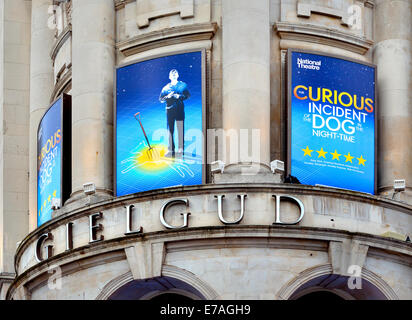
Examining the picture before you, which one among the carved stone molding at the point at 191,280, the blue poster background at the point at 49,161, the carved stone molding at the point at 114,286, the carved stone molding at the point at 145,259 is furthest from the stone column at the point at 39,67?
the carved stone molding at the point at 191,280

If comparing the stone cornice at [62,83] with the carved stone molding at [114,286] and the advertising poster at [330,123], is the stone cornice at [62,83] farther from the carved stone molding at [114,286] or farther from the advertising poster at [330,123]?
the carved stone molding at [114,286]

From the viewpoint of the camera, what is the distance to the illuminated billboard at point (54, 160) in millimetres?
66438

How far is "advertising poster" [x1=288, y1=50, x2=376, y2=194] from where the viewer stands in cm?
Answer: 6331

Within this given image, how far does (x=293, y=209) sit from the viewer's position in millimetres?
60500

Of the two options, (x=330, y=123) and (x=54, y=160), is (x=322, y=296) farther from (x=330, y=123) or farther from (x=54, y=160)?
(x=54, y=160)

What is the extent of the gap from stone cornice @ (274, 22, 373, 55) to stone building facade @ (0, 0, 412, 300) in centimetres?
5

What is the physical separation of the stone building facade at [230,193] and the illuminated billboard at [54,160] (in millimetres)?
1247

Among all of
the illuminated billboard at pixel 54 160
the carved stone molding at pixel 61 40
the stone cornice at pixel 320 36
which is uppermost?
the carved stone molding at pixel 61 40

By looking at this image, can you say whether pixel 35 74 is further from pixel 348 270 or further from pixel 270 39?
pixel 348 270

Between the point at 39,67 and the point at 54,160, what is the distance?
6357mm

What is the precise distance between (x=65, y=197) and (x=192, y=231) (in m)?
7.77

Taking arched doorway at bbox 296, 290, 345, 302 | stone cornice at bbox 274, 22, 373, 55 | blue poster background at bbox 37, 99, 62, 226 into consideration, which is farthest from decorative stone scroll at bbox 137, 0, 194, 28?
arched doorway at bbox 296, 290, 345, 302
